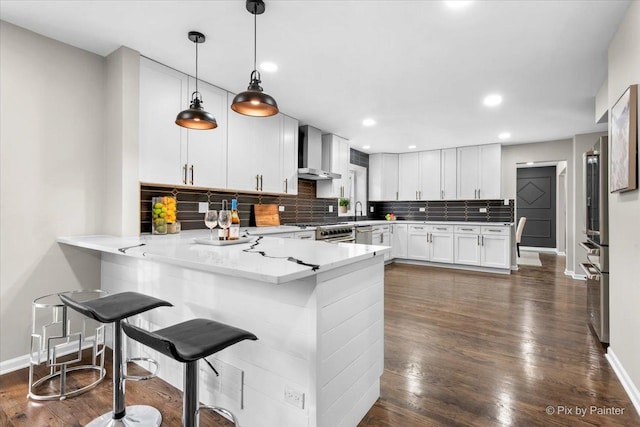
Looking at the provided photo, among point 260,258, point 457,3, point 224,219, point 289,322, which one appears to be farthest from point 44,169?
point 457,3

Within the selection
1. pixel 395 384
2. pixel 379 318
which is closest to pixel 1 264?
pixel 379 318

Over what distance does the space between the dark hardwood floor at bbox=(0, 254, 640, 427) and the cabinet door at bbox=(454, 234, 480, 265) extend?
2.15 metres

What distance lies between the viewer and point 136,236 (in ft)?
8.41

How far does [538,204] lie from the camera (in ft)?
26.9

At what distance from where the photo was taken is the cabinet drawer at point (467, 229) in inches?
228

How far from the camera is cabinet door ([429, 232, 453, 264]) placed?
6.05 m

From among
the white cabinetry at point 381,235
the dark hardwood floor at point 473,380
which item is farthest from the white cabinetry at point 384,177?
the dark hardwood floor at point 473,380

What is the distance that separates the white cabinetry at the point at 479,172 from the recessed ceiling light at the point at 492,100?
236 centimetres

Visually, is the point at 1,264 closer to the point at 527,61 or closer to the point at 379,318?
the point at 379,318

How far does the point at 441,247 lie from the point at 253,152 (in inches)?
164

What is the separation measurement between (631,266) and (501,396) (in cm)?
111

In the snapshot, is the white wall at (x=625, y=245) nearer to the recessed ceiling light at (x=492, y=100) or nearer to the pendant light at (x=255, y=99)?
the recessed ceiling light at (x=492, y=100)

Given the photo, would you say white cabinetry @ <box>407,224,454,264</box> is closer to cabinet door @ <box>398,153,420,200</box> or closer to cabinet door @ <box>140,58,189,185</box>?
cabinet door @ <box>398,153,420,200</box>

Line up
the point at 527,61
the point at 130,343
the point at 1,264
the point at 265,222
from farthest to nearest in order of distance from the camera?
the point at 265,222 → the point at 527,61 → the point at 130,343 → the point at 1,264
